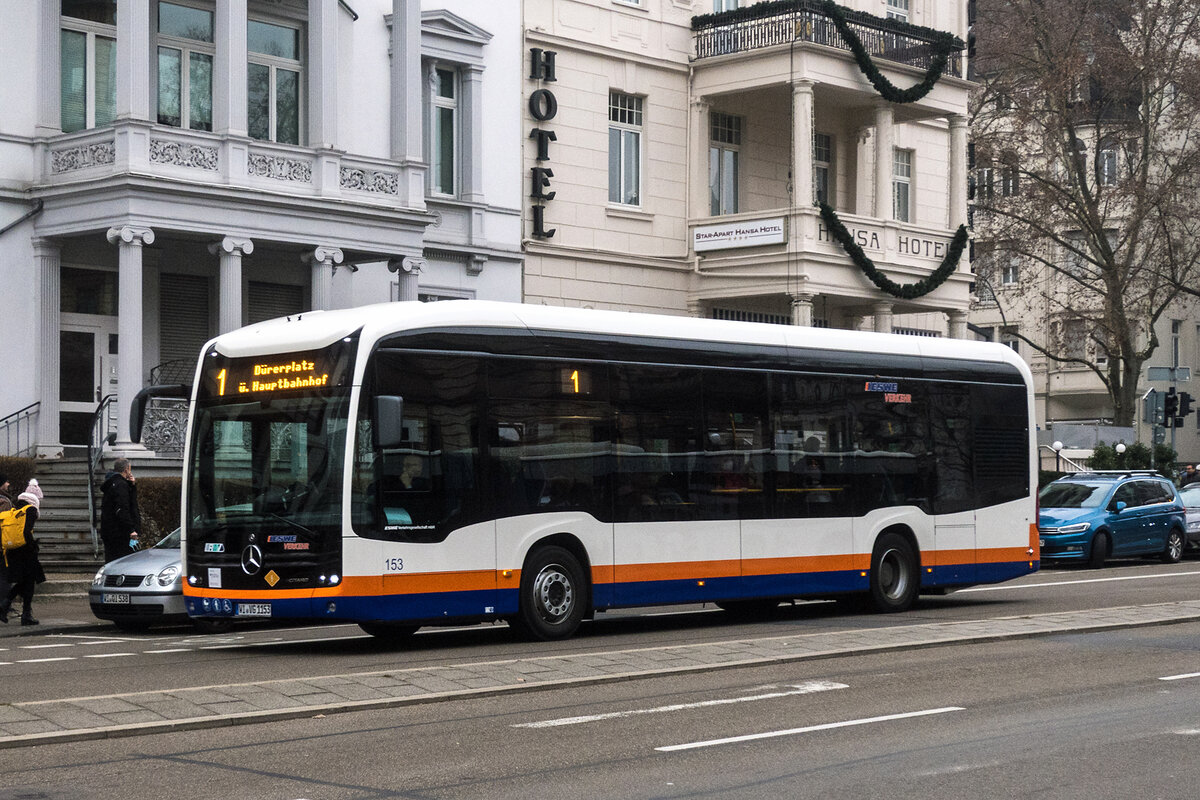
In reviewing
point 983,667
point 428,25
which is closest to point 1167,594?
point 983,667

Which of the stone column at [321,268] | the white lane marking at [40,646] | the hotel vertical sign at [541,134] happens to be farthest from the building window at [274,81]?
the white lane marking at [40,646]

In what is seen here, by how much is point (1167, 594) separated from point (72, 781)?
16.9m

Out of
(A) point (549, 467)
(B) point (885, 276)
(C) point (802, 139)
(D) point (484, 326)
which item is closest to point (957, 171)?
(B) point (885, 276)

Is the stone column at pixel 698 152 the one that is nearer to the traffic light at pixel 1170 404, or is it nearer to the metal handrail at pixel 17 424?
the traffic light at pixel 1170 404

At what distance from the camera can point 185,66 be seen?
28156 millimetres

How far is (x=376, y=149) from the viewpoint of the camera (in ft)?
100

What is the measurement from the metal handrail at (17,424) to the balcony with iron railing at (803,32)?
51.1 ft

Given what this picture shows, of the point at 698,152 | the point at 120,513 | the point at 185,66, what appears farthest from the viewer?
the point at 698,152

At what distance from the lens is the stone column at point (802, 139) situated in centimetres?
3294

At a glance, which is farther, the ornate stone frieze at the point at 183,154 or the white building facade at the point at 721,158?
Result: the white building facade at the point at 721,158

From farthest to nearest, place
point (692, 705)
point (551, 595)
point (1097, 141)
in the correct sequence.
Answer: point (1097, 141) → point (551, 595) → point (692, 705)

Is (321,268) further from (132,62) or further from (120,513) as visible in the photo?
(120,513)

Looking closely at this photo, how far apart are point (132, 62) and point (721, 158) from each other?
46.8 feet

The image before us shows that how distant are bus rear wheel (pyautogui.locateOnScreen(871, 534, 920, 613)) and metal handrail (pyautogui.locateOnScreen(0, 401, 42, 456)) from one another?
1385cm
